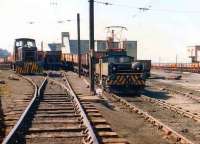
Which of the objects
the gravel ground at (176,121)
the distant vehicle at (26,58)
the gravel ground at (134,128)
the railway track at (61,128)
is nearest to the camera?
the railway track at (61,128)

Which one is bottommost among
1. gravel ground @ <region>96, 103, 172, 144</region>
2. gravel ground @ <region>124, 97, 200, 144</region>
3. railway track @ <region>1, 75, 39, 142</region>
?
gravel ground @ <region>124, 97, 200, 144</region>

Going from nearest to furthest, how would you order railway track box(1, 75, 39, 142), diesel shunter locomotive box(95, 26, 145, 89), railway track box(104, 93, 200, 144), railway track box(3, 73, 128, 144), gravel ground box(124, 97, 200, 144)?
railway track box(3, 73, 128, 144), railway track box(104, 93, 200, 144), railway track box(1, 75, 39, 142), gravel ground box(124, 97, 200, 144), diesel shunter locomotive box(95, 26, 145, 89)

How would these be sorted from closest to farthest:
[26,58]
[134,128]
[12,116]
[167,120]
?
[134,128] < [12,116] < [167,120] < [26,58]

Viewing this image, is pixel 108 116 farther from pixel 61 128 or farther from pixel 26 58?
pixel 26 58

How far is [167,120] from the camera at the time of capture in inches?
534

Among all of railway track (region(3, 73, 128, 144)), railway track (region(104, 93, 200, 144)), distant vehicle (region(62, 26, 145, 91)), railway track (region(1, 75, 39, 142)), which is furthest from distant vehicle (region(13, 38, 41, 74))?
railway track (region(3, 73, 128, 144))

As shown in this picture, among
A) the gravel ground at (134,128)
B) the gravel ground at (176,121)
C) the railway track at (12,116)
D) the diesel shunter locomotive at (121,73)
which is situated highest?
the diesel shunter locomotive at (121,73)

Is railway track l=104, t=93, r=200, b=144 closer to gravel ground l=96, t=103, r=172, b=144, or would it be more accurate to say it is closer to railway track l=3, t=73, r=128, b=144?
gravel ground l=96, t=103, r=172, b=144

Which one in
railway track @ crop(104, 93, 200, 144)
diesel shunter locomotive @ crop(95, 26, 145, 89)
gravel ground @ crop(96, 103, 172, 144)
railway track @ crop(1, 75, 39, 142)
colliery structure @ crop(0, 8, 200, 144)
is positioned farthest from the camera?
diesel shunter locomotive @ crop(95, 26, 145, 89)

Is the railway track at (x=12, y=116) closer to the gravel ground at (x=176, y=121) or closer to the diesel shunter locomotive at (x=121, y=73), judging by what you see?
the gravel ground at (x=176, y=121)

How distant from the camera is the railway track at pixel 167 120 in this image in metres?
10.5

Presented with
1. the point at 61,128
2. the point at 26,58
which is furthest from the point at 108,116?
the point at 26,58

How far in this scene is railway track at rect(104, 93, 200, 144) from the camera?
10.5 m

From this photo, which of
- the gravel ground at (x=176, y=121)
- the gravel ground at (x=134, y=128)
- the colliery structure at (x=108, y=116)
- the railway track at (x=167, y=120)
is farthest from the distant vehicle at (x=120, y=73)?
the gravel ground at (x=134, y=128)
